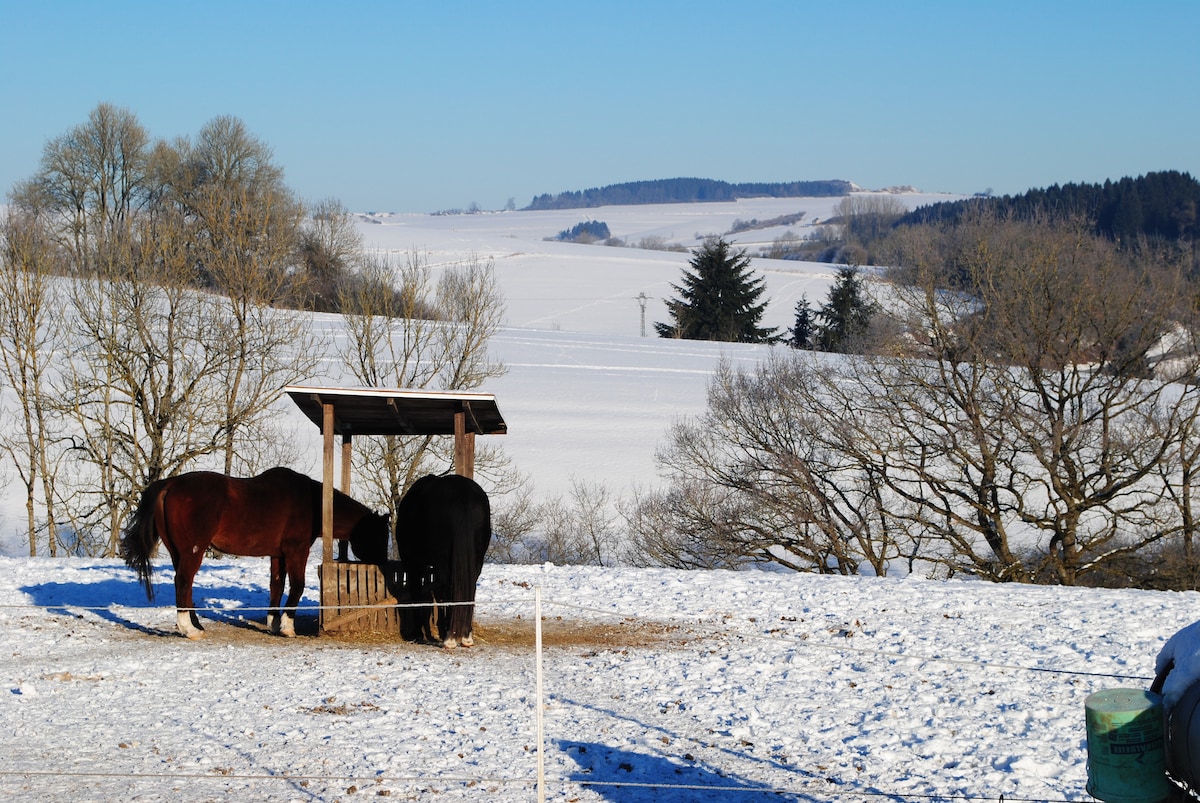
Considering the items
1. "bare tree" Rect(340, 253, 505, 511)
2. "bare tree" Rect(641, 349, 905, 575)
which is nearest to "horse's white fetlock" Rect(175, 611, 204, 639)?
"bare tree" Rect(340, 253, 505, 511)

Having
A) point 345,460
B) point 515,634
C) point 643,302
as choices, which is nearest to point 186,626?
point 345,460

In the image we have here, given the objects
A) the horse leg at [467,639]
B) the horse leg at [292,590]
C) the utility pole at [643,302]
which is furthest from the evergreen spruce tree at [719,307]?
the horse leg at [467,639]

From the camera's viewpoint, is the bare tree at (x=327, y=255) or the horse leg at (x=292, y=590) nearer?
the horse leg at (x=292, y=590)

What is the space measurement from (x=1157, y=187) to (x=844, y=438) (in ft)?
203

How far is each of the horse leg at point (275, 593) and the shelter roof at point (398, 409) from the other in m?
1.68

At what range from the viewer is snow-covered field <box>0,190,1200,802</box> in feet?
22.2

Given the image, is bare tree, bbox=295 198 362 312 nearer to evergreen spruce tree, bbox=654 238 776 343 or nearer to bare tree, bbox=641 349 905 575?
evergreen spruce tree, bbox=654 238 776 343

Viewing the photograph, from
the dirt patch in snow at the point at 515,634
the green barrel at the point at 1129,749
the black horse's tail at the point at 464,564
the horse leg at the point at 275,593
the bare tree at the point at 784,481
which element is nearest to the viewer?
the green barrel at the point at 1129,749

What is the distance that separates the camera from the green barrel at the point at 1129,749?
4.50 metres

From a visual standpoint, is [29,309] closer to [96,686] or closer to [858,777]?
[96,686]

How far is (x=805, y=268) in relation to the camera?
83.0 m

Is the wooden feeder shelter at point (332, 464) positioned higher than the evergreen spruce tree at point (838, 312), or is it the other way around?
the evergreen spruce tree at point (838, 312)

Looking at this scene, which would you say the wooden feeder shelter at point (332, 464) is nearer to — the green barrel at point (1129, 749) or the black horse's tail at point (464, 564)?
the black horse's tail at point (464, 564)

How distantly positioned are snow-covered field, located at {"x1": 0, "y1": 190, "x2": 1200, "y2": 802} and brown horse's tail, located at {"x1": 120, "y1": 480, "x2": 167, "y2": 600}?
26.9 inches
